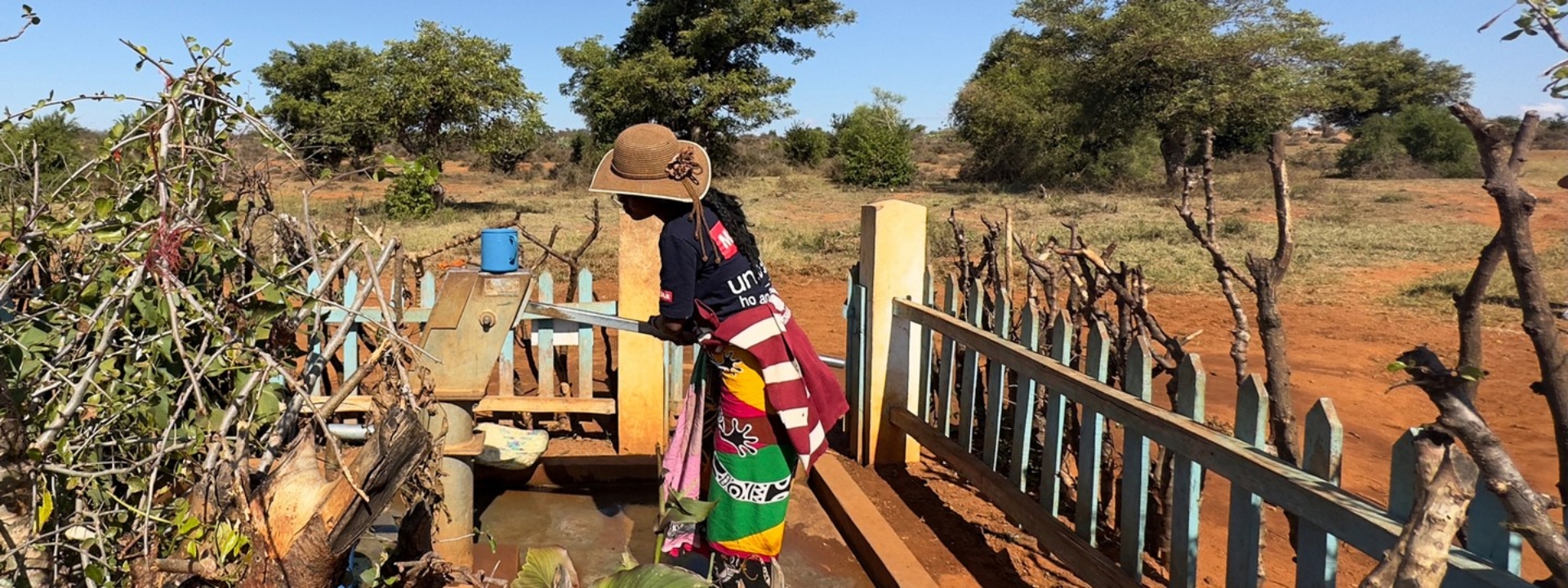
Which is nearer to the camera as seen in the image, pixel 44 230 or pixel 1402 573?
pixel 1402 573

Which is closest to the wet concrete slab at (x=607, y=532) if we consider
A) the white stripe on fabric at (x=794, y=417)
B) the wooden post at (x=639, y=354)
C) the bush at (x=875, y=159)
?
the wooden post at (x=639, y=354)

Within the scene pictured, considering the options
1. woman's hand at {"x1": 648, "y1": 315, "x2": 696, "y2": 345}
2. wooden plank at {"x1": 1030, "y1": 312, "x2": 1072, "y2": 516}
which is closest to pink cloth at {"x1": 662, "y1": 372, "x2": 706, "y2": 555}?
woman's hand at {"x1": 648, "y1": 315, "x2": 696, "y2": 345}

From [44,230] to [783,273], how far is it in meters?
9.15

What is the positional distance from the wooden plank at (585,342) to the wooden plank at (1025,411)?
195 cm

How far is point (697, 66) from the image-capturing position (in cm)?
2564

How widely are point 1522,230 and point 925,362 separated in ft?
8.83

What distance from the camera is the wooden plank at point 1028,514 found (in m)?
2.71

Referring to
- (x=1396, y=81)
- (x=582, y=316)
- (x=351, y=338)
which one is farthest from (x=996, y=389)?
(x=1396, y=81)

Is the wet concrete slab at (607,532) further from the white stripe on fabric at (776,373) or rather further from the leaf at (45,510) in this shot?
the leaf at (45,510)

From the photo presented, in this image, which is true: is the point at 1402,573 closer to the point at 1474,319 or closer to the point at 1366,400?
the point at 1474,319

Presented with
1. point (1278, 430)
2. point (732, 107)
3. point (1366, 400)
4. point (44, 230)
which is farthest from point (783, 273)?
point (732, 107)

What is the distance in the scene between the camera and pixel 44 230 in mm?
1701

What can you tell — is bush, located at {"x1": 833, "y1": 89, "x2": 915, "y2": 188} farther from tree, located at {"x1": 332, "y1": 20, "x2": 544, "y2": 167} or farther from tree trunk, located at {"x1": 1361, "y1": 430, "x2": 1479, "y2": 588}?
tree trunk, located at {"x1": 1361, "y1": 430, "x2": 1479, "y2": 588}

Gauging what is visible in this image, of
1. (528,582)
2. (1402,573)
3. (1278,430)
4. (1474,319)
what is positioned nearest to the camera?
(1402,573)
